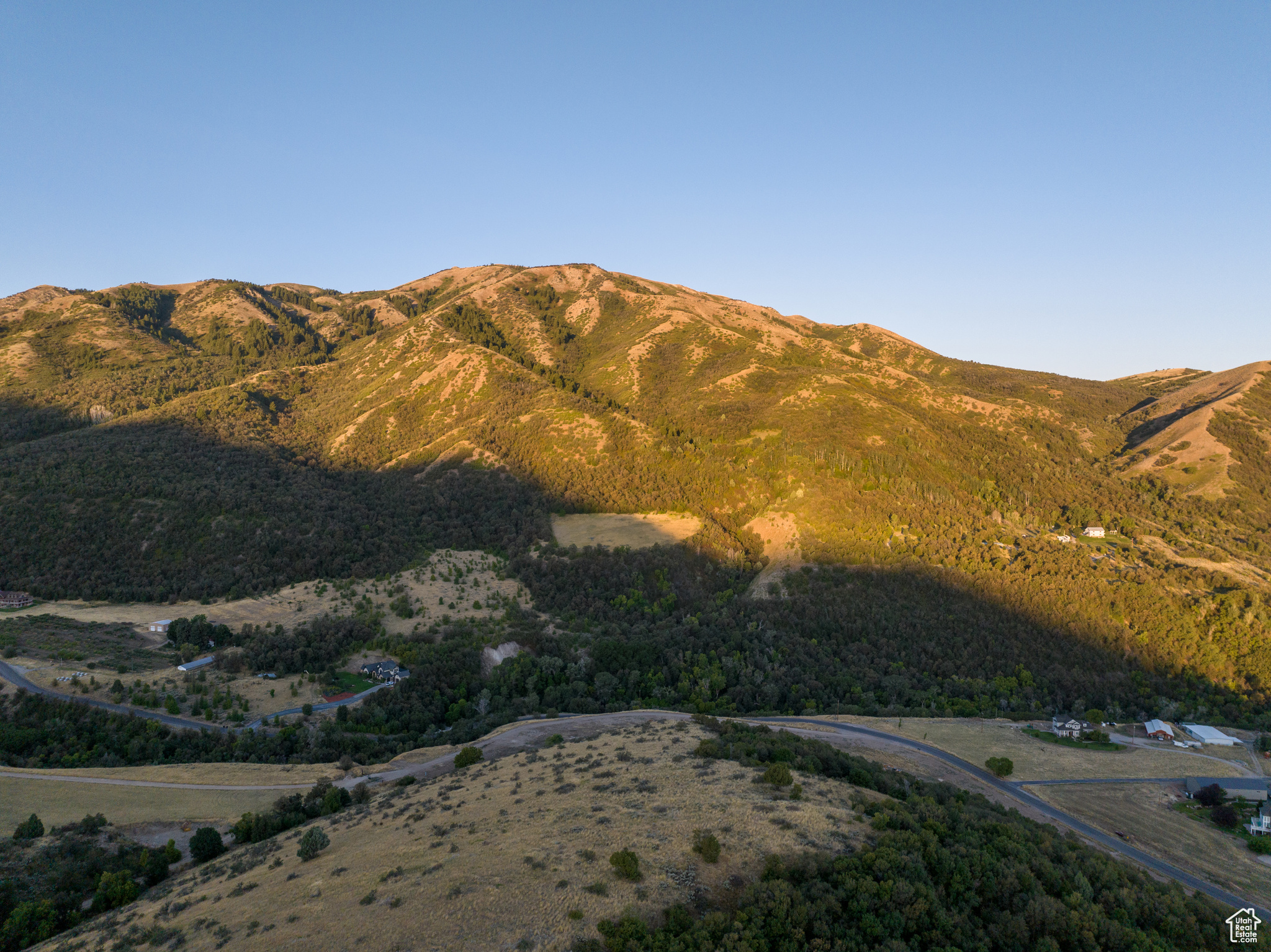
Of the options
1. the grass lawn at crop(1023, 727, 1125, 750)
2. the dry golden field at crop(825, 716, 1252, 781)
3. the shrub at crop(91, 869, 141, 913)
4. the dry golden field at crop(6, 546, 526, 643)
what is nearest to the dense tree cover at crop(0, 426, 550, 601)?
the dry golden field at crop(6, 546, 526, 643)

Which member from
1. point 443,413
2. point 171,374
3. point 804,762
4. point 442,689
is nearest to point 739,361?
point 443,413

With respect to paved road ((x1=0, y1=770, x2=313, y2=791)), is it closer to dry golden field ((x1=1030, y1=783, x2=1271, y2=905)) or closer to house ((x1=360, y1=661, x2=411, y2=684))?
house ((x1=360, y1=661, x2=411, y2=684))

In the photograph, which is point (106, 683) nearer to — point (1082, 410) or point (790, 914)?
point (790, 914)

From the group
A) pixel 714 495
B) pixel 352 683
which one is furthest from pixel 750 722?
pixel 714 495

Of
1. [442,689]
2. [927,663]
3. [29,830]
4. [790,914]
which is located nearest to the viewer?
[790,914]

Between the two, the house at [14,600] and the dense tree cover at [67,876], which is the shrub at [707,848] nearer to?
the dense tree cover at [67,876]

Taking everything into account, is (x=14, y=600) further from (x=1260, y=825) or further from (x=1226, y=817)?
(x=1260, y=825)
